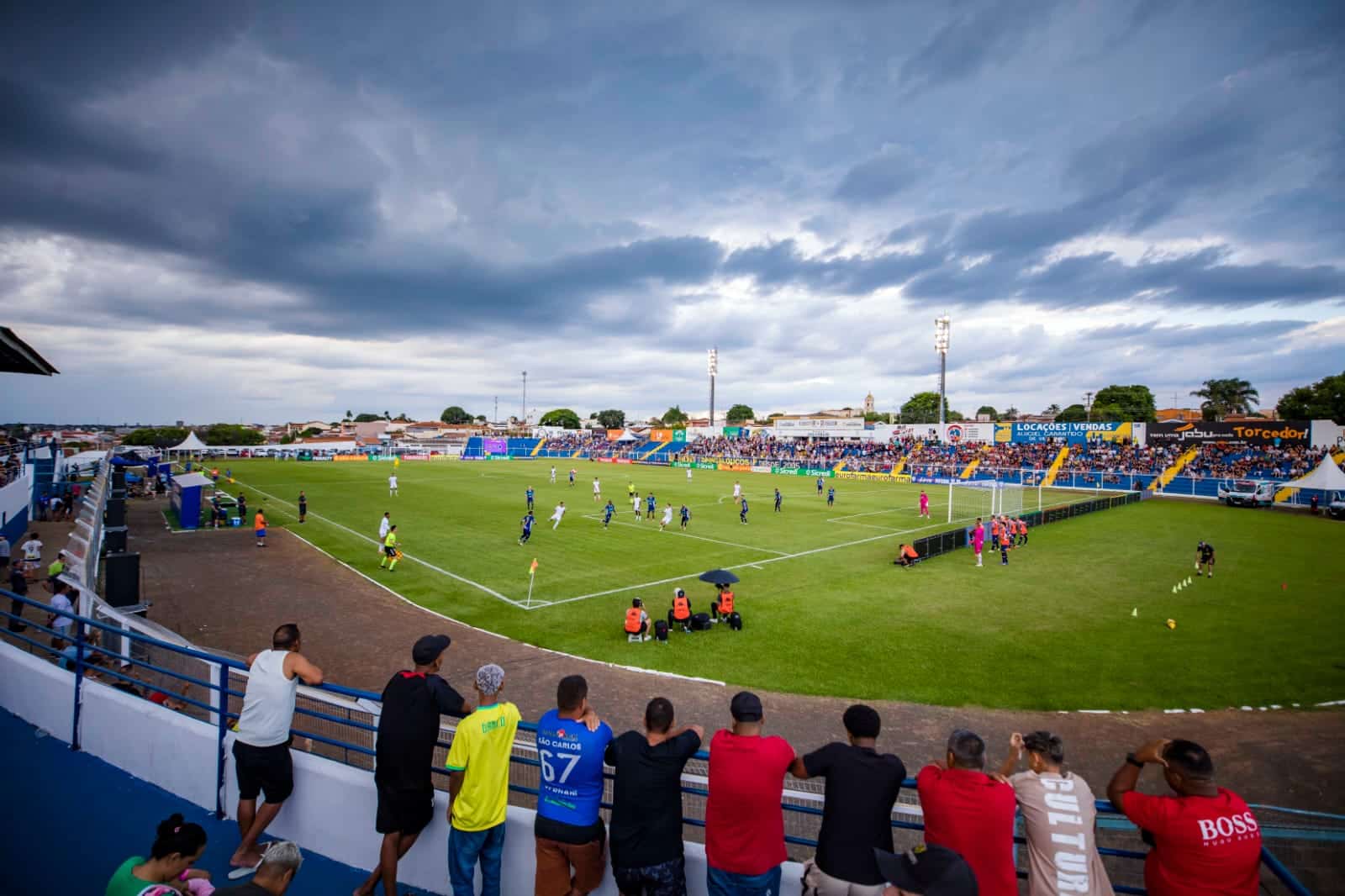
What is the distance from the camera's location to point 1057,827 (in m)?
3.63

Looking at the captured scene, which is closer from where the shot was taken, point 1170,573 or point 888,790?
point 888,790

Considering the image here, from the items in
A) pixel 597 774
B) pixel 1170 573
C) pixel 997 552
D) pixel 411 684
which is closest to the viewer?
pixel 597 774

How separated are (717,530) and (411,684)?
2567 cm

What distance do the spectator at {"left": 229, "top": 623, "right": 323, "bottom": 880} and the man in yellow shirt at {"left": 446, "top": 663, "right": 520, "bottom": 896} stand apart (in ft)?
4.63

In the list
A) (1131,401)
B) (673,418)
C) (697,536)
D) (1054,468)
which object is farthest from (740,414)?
(697,536)

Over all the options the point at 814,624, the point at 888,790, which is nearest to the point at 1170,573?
the point at 814,624

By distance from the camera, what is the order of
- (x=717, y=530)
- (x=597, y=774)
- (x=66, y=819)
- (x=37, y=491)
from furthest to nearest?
(x=37, y=491) → (x=717, y=530) → (x=66, y=819) → (x=597, y=774)

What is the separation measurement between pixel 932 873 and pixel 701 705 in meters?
8.58

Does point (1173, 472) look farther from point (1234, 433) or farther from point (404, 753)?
point (404, 753)

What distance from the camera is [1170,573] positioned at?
21.9m

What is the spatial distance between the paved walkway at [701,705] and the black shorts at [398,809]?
5.91m

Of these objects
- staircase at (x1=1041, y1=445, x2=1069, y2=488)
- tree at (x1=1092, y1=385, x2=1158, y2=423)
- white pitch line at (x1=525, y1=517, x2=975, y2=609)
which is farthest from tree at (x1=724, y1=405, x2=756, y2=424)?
white pitch line at (x1=525, y1=517, x2=975, y2=609)

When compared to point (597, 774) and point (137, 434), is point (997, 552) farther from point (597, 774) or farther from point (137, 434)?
point (137, 434)

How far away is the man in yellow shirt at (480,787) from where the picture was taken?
4250 mm
